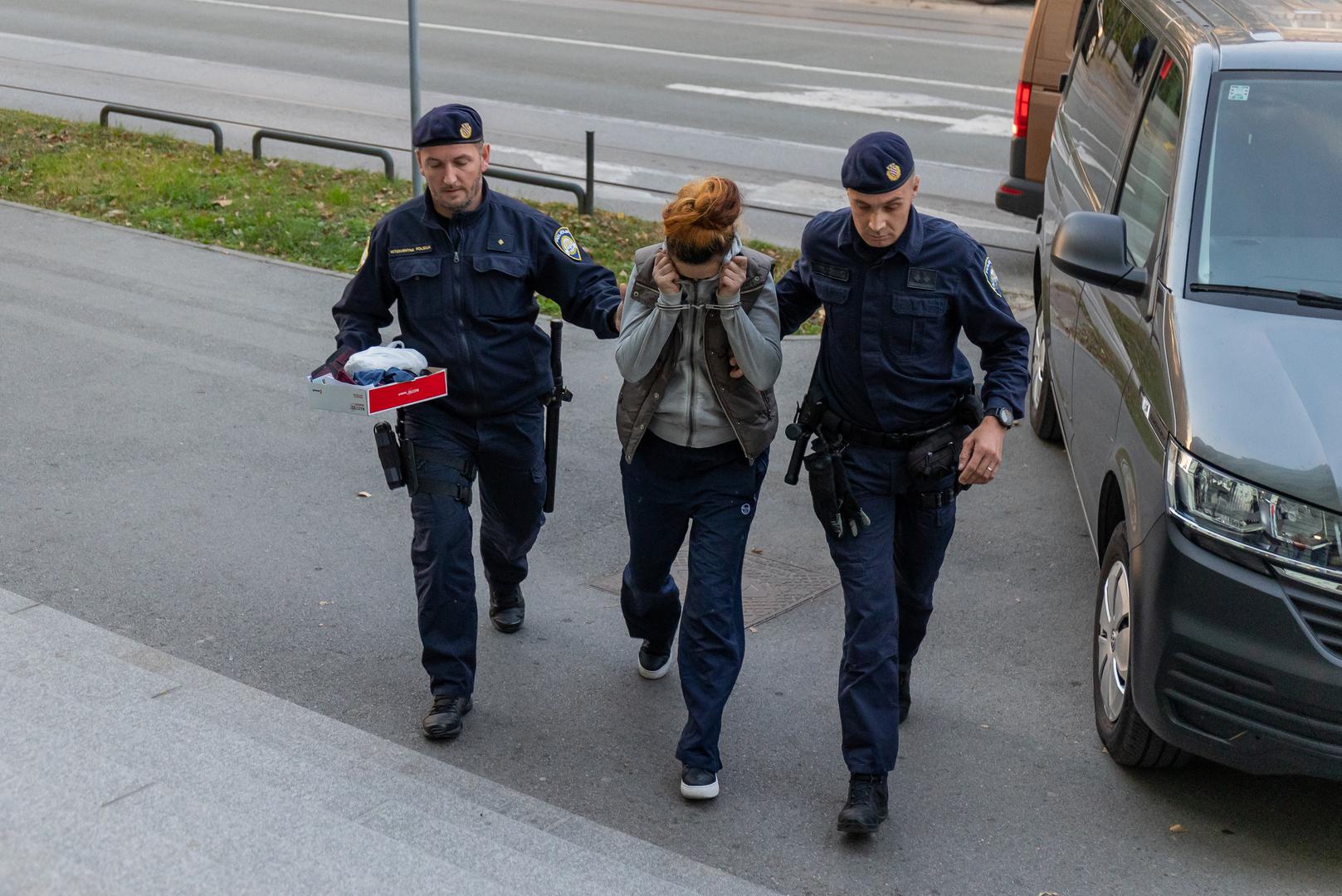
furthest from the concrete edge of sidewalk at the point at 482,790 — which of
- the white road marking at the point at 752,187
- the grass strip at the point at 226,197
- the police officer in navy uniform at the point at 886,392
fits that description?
the white road marking at the point at 752,187

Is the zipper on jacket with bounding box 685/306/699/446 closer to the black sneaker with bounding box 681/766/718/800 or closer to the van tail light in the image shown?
the black sneaker with bounding box 681/766/718/800

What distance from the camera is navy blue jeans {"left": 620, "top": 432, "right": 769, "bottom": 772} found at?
4289 millimetres

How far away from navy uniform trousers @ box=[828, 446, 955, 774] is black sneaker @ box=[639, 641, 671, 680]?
0.88 meters

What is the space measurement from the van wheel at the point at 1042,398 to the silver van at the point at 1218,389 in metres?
1.35

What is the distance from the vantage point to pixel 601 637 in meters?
5.34

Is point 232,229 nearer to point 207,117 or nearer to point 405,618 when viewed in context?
point 207,117

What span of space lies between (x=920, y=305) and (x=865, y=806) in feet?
4.58

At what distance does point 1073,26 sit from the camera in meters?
10.1

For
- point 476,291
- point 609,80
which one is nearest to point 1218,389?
point 476,291

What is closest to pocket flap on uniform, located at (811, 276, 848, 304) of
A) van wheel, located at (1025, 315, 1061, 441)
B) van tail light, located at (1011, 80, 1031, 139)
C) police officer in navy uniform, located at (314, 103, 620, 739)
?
police officer in navy uniform, located at (314, 103, 620, 739)

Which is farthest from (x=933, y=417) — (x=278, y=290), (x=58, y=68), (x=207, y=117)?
(x=58, y=68)

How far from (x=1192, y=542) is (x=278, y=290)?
271 inches

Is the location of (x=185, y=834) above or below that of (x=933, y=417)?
below

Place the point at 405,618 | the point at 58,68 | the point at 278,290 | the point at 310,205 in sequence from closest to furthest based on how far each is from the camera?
the point at 405,618, the point at 278,290, the point at 310,205, the point at 58,68
